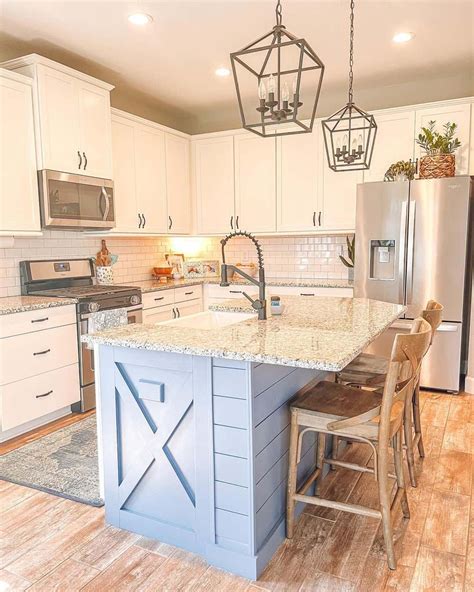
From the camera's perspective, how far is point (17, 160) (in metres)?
3.33

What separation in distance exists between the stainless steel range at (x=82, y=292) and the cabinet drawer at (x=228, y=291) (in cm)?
116

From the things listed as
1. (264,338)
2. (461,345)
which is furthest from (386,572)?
(461,345)

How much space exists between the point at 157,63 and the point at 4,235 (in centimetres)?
192

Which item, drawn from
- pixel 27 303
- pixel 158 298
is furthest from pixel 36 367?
pixel 158 298

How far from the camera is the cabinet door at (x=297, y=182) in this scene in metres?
4.70

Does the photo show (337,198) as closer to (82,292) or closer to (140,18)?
(140,18)

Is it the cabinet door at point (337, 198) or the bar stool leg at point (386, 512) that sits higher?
the cabinet door at point (337, 198)

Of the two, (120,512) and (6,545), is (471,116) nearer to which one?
(120,512)

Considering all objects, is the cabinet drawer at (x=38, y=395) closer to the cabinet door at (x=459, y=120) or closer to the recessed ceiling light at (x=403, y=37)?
the recessed ceiling light at (x=403, y=37)

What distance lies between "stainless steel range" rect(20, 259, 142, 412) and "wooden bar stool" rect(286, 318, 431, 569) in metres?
2.04

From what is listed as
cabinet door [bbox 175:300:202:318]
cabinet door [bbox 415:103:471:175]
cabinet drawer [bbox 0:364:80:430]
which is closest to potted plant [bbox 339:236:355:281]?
cabinet door [bbox 415:103:471:175]

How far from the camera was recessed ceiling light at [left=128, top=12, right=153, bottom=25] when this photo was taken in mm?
3076

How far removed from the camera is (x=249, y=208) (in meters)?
5.06

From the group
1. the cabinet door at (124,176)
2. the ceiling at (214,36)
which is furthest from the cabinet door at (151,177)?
the ceiling at (214,36)
